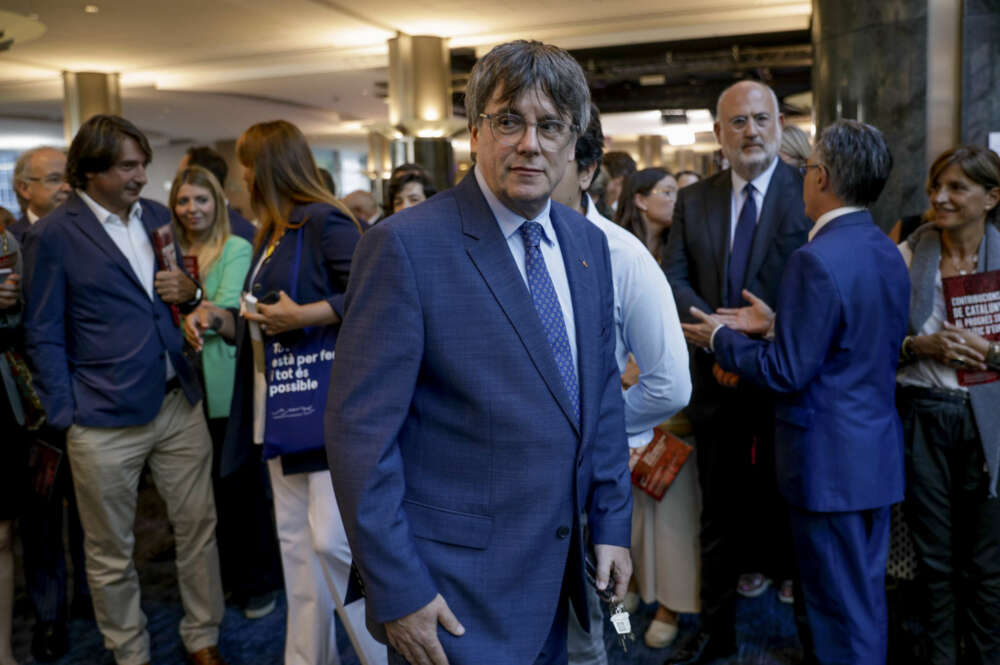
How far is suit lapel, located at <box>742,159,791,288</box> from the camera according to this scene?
2615 millimetres

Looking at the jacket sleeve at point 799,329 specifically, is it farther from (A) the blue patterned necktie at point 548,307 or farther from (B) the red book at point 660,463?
(A) the blue patterned necktie at point 548,307

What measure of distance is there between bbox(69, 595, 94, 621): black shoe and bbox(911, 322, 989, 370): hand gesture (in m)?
3.27

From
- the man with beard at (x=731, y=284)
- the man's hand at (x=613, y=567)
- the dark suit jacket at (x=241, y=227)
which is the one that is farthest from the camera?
the dark suit jacket at (x=241, y=227)

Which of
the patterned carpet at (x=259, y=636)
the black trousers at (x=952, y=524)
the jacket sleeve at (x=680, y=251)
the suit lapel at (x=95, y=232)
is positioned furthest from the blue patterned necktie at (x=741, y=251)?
the suit lapel at (x=95, y=232)

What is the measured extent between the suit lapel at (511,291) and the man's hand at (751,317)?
4.19 feet

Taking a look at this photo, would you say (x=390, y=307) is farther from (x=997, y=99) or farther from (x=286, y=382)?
(x=997, y=99)

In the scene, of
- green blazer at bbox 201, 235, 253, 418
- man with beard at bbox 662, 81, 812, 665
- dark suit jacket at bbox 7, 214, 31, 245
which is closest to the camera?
man with beard at bbox 662, 81, 812, 665

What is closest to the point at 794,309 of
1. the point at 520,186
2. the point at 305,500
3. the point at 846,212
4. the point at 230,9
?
the point at 846,212

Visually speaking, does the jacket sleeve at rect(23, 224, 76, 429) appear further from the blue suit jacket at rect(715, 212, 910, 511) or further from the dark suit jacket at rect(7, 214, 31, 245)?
the blue suit jacket at rect(715, 212, 910, 511)

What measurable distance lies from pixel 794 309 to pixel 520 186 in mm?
1154

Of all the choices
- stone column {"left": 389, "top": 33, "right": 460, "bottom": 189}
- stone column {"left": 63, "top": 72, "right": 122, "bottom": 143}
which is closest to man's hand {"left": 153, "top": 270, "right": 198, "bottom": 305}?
stone column {"left": 389, "top": 33, "right": 460, "bottom": 189}

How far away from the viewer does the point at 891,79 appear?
367cm

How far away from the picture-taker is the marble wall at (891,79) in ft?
11.8

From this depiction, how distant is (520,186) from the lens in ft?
4.51
